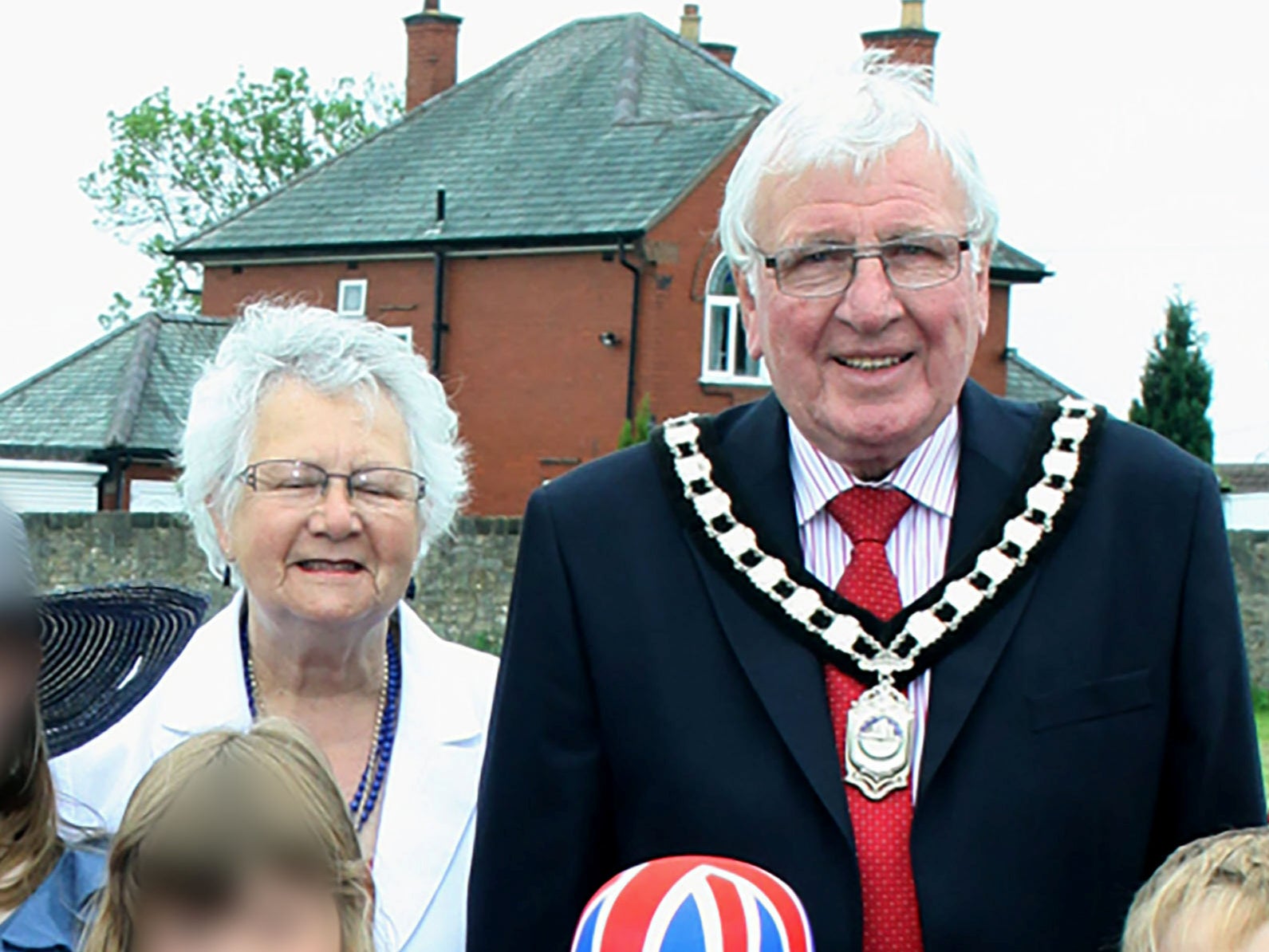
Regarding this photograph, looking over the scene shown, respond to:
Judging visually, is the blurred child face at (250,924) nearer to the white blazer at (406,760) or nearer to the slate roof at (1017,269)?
the white blazer at (406,760)

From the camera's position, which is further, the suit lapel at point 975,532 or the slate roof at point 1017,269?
the slate roof at point 1017,269

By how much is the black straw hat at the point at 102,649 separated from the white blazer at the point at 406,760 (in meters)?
0.06

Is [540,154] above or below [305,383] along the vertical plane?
above

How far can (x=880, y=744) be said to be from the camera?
9.48 feet

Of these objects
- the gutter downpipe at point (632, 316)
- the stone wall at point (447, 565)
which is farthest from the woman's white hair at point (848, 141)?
the gutter downpipe at point (632, 316)

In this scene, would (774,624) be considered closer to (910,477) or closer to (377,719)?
(910,477)

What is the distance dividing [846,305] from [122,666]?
4.73 ft

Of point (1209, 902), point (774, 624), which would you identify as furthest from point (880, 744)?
point (1209, 902)

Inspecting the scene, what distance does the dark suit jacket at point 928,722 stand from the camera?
287 centimetres

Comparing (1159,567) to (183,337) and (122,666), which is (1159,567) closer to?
(122,666)

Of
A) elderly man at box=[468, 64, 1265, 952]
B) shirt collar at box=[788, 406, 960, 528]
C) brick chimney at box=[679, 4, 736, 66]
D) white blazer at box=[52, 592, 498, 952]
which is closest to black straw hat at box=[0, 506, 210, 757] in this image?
white blazer at box=[52, 592, 498, 952]

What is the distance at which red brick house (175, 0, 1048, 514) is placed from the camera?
86.6ft

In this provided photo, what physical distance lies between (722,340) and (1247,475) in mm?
20633

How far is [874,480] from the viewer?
3055 millimetres
